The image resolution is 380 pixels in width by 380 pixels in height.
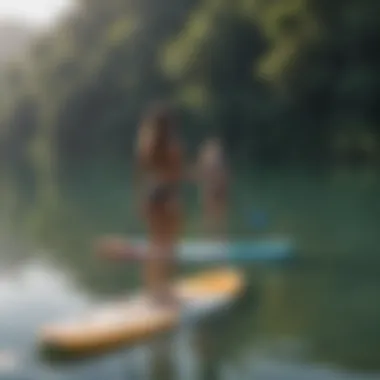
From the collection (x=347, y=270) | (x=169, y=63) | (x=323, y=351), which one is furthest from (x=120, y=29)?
(x=323, y=351)

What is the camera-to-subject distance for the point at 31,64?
9.08m

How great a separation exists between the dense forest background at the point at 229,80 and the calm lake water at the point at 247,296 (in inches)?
59.3

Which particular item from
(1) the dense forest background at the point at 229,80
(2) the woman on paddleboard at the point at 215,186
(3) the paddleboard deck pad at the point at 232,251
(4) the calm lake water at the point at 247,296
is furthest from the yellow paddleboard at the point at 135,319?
(1) the dense forest background at the point at 229,80

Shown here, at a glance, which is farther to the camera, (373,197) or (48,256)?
(373,197)

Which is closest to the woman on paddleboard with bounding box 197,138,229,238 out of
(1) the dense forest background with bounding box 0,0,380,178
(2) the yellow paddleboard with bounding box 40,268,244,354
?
(2) the yellow paddleboard with bounding box 40,268,244,354

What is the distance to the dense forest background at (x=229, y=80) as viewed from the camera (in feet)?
24.5

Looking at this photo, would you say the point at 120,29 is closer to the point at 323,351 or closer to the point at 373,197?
the point at 373,197

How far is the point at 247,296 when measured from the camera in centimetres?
299

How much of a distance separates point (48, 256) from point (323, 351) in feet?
5.98

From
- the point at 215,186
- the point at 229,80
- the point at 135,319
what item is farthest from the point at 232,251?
the point at 229,80

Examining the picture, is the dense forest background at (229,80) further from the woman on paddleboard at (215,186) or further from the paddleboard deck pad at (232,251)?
the paddleboard deck pad at (232,251)

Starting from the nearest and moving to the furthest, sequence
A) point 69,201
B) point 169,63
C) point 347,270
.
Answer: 1. point 347,270
2. point 69,201
3. point 169,63

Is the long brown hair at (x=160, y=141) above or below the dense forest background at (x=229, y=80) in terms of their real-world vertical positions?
below

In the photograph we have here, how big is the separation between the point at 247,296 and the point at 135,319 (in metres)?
0.65
